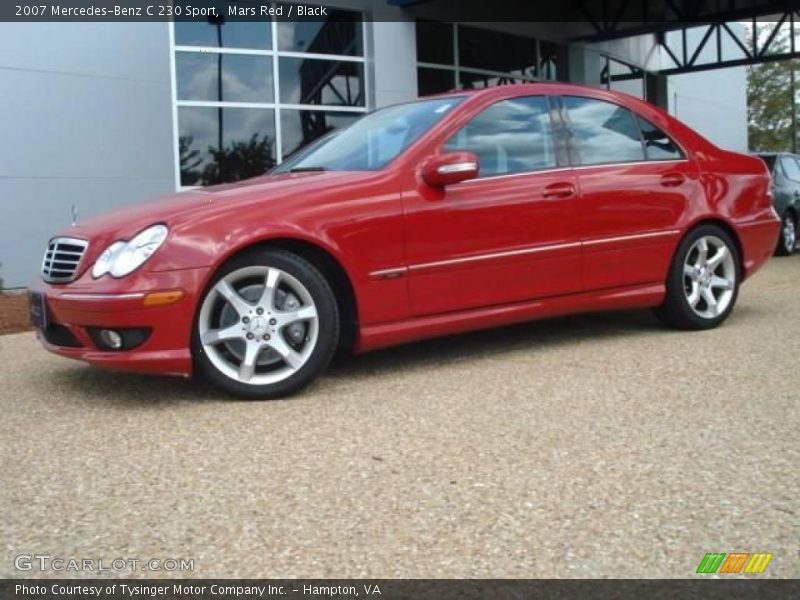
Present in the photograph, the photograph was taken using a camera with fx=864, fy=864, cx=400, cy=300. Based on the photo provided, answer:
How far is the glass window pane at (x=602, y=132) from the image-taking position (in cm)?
540

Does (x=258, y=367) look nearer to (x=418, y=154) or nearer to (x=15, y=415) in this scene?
(x=15, y=415)

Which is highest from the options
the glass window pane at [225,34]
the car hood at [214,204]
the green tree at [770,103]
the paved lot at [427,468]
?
the green tree at [770,103]

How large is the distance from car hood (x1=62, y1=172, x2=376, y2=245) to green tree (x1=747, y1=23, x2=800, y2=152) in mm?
46081

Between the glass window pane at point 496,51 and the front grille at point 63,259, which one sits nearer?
the front grille at point 63,259

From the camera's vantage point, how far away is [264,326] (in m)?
4.18

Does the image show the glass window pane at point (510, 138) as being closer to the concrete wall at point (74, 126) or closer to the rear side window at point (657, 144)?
the rear side window at point (657, 144)

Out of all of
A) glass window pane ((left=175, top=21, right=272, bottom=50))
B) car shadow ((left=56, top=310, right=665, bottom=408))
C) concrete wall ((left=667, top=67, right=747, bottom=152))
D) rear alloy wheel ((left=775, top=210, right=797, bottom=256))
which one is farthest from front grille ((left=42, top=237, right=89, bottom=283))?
concrete wall ((left=667, top=67, right=747, bottom=152))

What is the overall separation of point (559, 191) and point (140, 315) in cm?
254

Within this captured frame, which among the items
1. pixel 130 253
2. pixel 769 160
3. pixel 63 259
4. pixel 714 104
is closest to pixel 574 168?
pixel 130 253

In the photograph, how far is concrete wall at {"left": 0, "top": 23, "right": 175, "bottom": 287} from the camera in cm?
942

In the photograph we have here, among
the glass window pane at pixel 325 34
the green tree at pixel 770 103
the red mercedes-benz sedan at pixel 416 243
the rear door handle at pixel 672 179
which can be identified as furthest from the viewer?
the green tree at pixel 770 103

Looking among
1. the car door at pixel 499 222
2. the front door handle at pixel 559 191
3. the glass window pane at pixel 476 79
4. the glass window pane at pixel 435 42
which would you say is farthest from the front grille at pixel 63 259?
the glass window pane at pixel 476 79

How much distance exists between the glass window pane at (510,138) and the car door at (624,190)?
19 centimetres

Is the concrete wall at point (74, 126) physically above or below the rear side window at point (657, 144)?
above
